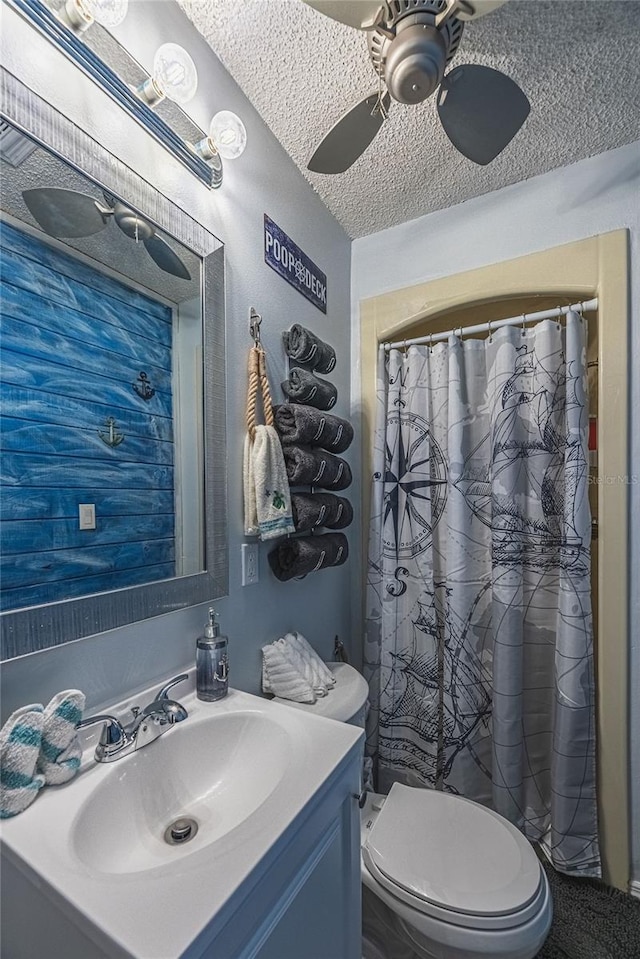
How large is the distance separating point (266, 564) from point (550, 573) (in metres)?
1.08

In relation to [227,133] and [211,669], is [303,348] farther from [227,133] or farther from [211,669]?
[211,669]

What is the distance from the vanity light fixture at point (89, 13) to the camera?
0.72 metres

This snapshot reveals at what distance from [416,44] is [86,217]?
0.76 meters

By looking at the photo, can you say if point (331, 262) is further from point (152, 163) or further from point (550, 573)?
point (550, 573)

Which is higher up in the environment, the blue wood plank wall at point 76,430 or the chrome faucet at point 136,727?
the blue wood plank wall at point 76,430

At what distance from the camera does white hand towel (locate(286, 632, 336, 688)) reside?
4.04 feet

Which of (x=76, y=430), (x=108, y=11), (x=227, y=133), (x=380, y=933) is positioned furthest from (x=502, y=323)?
(x=380, y=933)

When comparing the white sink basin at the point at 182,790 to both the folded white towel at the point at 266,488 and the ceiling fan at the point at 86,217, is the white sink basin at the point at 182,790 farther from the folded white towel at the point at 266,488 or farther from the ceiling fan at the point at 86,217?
the ceiling fan at the point at 86,217

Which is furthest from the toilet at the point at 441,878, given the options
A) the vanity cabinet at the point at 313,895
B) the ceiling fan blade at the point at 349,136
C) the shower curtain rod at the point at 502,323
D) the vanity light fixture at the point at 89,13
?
the vanity light fixture at the point at 89,13

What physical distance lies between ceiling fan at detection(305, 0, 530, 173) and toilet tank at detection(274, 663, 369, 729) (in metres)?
1.48

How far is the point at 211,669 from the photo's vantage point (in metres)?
0.92

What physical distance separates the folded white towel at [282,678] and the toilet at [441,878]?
3 centimetres

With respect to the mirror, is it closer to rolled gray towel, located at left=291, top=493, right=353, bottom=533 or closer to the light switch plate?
the light switch plate

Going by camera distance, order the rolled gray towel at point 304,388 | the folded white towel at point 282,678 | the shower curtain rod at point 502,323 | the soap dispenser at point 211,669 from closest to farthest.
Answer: the soap dispenser at point 211,669 < the folded white towel at point 282,678 < the rolled gray towel at point 304,388 < the shower curtain rod at point 502,323
